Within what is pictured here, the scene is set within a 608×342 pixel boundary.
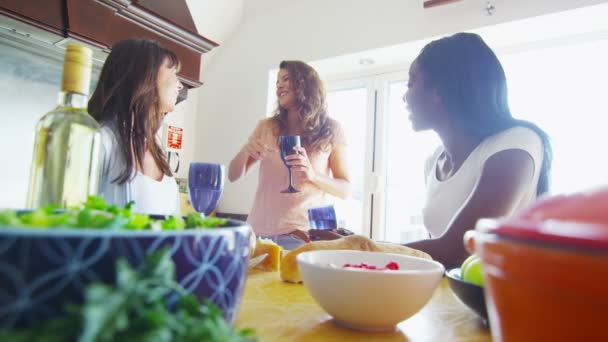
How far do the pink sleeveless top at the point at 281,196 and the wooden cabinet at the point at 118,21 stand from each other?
857 millimetres

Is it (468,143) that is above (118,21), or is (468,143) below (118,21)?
below

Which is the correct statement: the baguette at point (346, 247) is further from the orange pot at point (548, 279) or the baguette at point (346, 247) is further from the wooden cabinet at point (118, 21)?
the wooden cabinet at point (118, 21)

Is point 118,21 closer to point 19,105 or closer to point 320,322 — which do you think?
point 19,105

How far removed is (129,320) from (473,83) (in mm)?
1086

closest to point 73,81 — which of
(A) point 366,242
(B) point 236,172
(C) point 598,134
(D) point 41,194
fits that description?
(D) point 41,194

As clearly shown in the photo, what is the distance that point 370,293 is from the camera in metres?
0.40

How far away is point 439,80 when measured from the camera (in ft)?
3.67

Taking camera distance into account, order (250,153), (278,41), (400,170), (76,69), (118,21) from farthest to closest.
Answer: (278,41) < (400,170) < (118,21) < (250,153) < (76,69)

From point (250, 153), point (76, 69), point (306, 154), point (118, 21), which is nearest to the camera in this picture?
point (76, 69)

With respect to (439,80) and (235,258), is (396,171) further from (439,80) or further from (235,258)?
(235,258)

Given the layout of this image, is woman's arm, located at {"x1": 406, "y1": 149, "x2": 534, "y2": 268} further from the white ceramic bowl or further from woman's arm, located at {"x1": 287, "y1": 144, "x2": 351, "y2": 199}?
woman's arm, located at {"x1": 287, "y1": 144, "x2": 351, "y2": 199}

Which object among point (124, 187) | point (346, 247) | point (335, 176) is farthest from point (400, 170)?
point (346, 247)

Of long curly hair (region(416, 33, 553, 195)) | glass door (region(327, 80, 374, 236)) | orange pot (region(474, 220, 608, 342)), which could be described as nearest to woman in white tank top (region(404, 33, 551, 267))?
long curly hair (region(416, 33, 553, 195))

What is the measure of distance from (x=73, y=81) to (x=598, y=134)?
99.5 inches
